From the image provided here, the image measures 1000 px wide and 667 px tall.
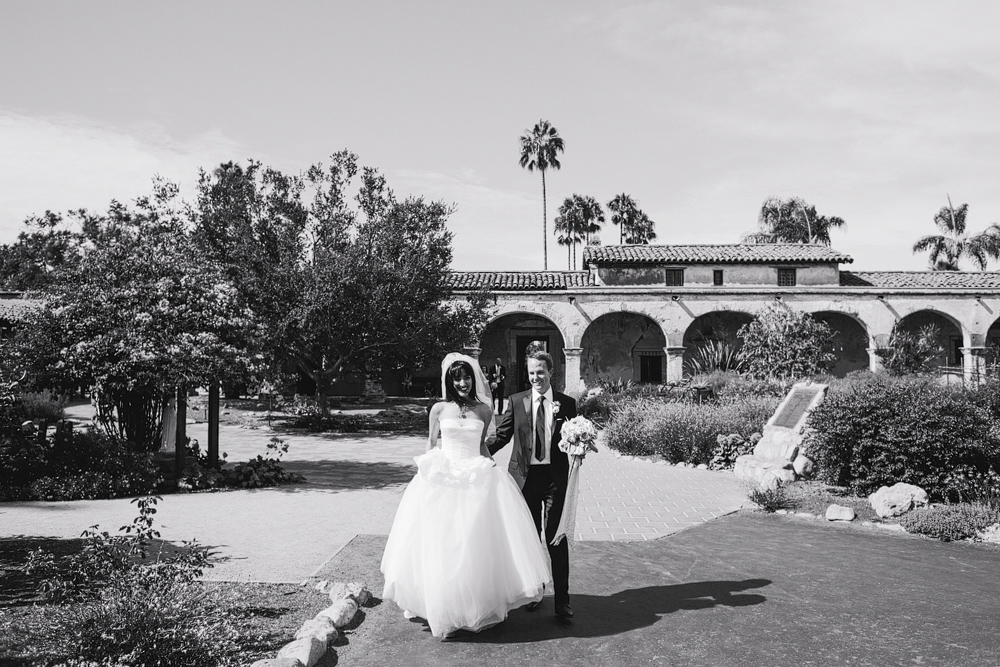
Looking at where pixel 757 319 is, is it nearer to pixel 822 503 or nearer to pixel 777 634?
pixel 822 503

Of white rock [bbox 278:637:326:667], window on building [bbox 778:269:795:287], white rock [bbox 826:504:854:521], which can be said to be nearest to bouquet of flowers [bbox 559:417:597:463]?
white rock [bbox 278:637:326:667]

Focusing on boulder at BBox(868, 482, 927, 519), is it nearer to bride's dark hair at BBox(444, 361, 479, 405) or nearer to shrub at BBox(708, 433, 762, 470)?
shrub at BBox(708, 433, 762, 470)

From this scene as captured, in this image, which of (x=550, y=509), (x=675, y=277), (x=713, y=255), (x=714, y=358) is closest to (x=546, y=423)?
(x=550, y=509)

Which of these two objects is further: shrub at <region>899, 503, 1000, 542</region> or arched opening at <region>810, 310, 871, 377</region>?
arched opening at <region>810, 310, 871, 377</region>

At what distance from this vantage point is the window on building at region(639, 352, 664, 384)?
2978 cm

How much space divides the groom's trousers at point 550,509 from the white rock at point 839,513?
463cm

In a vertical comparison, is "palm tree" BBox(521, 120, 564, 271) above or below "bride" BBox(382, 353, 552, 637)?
above

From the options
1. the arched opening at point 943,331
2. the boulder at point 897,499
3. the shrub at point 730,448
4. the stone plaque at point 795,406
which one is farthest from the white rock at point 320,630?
the arched opening at point 943,331

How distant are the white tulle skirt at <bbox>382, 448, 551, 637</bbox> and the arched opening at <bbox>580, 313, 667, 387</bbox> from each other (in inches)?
982

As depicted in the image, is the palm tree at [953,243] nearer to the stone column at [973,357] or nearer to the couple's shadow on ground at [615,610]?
the stone column at [973,357]

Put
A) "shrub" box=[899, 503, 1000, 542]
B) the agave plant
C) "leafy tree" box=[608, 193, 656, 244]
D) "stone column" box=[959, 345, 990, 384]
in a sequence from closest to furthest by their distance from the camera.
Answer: "shrub" box=[899, 503, 1000, 542] < the agave plant < "stone column" box=[959, 345, 990, 384] < "leafy tree" box=[608, 193, 656, 244]

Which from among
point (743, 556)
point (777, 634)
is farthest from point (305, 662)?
point (743, 556)

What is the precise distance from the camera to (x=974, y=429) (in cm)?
906

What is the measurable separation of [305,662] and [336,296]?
14727 mm
